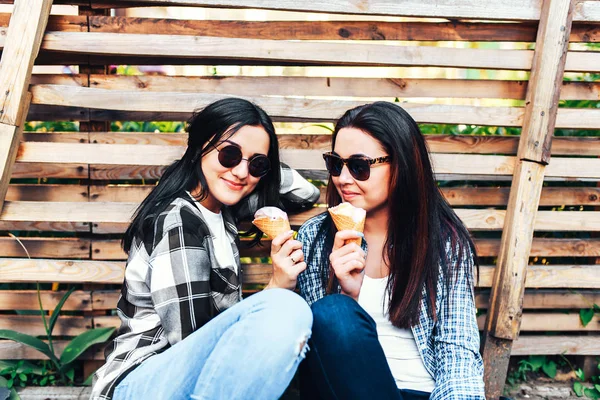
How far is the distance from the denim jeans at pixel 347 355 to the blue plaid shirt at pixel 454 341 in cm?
28

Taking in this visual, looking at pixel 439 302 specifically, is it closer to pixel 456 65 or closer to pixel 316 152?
pixel 316 152

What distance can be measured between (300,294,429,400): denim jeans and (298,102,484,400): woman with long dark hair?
0.21 feet

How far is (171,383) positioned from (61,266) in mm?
1291

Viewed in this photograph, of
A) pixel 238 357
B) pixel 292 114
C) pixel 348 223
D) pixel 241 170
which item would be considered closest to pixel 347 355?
pixel 238 357

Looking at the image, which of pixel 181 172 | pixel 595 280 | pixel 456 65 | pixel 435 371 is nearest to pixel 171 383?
pixel 181 172

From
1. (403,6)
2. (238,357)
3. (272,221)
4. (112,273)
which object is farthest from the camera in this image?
(112,273)

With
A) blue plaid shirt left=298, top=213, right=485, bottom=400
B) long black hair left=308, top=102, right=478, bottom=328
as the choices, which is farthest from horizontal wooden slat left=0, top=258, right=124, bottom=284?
blue plaid shirt left=298, top=213, right=485, bottom=400

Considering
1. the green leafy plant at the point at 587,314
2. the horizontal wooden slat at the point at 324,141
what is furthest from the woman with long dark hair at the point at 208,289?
the green leafy plant at the point at 587,314

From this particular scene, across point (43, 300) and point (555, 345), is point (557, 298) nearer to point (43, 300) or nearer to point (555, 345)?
point (555, 345)

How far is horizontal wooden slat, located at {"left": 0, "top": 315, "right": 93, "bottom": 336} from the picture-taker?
2.83m

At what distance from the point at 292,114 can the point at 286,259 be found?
36.4 inches

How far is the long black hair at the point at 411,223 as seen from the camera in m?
2.04

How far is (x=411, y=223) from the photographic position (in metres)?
2.15

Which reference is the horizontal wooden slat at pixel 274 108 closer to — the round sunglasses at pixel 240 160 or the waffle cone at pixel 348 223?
the round sunglasses at pixel 240 160
